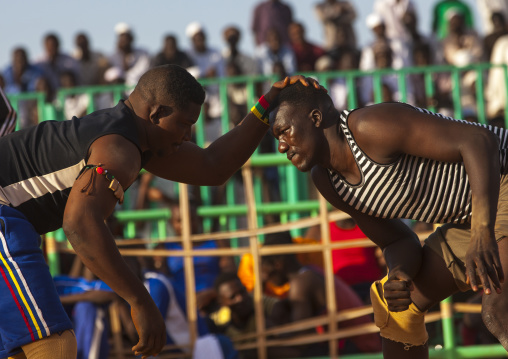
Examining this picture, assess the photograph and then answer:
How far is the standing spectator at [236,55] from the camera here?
1061 cm

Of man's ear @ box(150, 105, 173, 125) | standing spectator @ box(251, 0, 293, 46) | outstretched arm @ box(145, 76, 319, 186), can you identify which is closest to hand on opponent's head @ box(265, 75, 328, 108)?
outstretched arm @ box(145, 76, 319, 186)

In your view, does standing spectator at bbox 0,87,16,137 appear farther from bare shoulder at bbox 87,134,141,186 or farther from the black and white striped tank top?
the black and white striped tank top

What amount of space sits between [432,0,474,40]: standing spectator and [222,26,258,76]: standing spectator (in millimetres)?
2555

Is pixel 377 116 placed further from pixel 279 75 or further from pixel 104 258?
pixel 279 75

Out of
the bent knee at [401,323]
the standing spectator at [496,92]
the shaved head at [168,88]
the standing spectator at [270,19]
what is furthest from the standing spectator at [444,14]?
the shaved head at [168,88]

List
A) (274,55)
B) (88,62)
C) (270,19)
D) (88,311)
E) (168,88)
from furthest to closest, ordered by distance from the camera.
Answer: (270,19) < (88,62) < (274,55) < (88,311) < (168,88)

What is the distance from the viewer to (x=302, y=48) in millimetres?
10883

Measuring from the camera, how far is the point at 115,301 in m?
7.01

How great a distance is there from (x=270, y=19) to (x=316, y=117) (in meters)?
7.56

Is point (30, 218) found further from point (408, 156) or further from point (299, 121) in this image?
point (408, 156)

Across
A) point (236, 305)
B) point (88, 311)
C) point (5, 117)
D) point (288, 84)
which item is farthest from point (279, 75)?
point (288, 84)

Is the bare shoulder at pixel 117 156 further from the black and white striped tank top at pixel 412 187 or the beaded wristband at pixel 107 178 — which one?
the black and white striped tank top at pixel 412 187

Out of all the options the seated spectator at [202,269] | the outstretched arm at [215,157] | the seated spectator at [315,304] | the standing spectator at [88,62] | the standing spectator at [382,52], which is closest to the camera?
the outstretched arm at [215,157]

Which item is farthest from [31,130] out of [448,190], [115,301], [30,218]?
[115,301]
